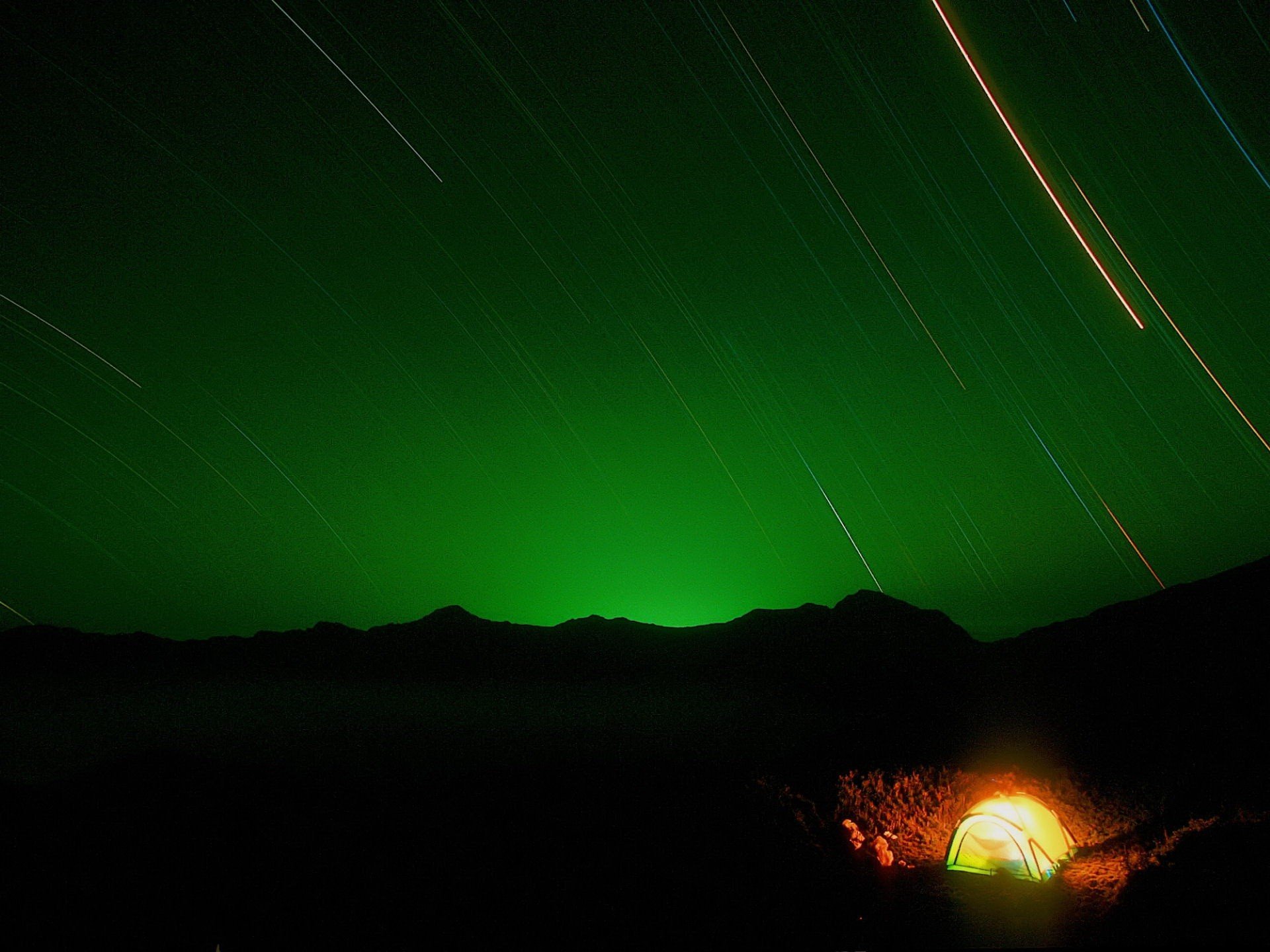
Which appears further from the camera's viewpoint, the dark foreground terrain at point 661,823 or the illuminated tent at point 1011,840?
the illuminated tent at point 1011,840

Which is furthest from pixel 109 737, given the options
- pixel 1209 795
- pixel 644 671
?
pixel 644 671

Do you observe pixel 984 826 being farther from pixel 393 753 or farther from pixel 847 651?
pixel 847 651

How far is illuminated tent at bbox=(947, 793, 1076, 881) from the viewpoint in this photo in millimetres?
9227

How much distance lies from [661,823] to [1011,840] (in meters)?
4.99

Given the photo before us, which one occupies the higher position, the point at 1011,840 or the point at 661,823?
the point at 661,823

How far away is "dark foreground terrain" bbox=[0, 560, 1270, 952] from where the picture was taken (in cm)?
754

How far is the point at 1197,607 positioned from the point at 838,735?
3488 cm

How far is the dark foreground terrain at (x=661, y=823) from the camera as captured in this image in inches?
297

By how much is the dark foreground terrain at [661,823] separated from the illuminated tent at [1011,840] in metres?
0.37

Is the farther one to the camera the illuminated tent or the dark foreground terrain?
the illuminated tent

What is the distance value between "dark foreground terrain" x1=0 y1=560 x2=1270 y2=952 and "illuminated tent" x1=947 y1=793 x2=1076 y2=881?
37cm

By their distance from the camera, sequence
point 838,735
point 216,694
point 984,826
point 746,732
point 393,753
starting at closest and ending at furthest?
1. point 984,826
2. point 838,735
3. point 393,753
4. point 746,732
5. point 216,694

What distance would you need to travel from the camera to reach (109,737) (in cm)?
2742

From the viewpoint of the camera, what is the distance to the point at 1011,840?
30.9 ft
